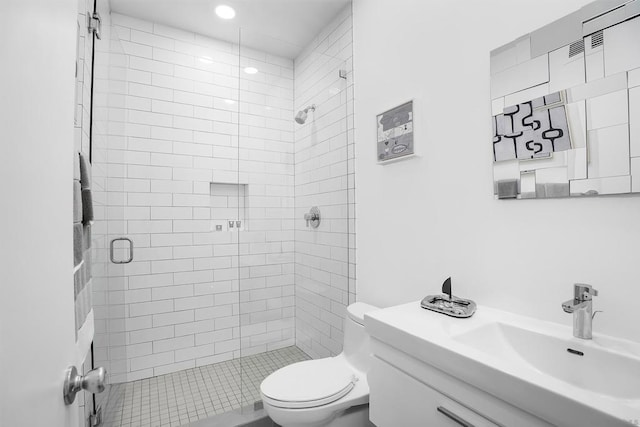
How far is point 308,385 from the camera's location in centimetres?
154

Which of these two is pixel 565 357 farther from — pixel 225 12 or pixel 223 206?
pixel 225 12

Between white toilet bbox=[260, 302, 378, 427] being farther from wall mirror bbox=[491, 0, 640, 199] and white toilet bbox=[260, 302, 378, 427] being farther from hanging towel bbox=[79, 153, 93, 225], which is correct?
hanging towel bbox=[79, 153, 93, 225]

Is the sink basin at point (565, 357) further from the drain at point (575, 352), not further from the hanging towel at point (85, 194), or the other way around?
the hanging towel at point (85, 194)

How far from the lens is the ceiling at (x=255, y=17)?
2.32 meters

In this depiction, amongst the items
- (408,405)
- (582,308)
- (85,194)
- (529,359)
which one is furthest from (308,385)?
(85,194)

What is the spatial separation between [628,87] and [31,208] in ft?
5.08

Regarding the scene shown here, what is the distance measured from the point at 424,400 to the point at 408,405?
8 cm

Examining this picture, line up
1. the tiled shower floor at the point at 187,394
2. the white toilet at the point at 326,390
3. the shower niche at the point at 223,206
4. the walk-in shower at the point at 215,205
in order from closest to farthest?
the white toilet at the point at 326,390
the tiled shower floor at the point at 187,394
the walk-in shower at the point at 215,205
the shower niche at the point at 223,206

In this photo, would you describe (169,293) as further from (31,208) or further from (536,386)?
(536,386)

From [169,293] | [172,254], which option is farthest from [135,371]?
[172,254]

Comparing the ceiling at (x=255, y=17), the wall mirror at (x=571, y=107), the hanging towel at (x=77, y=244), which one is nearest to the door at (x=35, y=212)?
the hanging towel at (x=77, y=244)

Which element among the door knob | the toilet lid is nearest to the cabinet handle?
the toilet lid

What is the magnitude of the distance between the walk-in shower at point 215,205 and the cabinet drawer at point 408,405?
104 centimetres

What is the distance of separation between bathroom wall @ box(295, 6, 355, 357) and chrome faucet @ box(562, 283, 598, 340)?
137 centimetres
